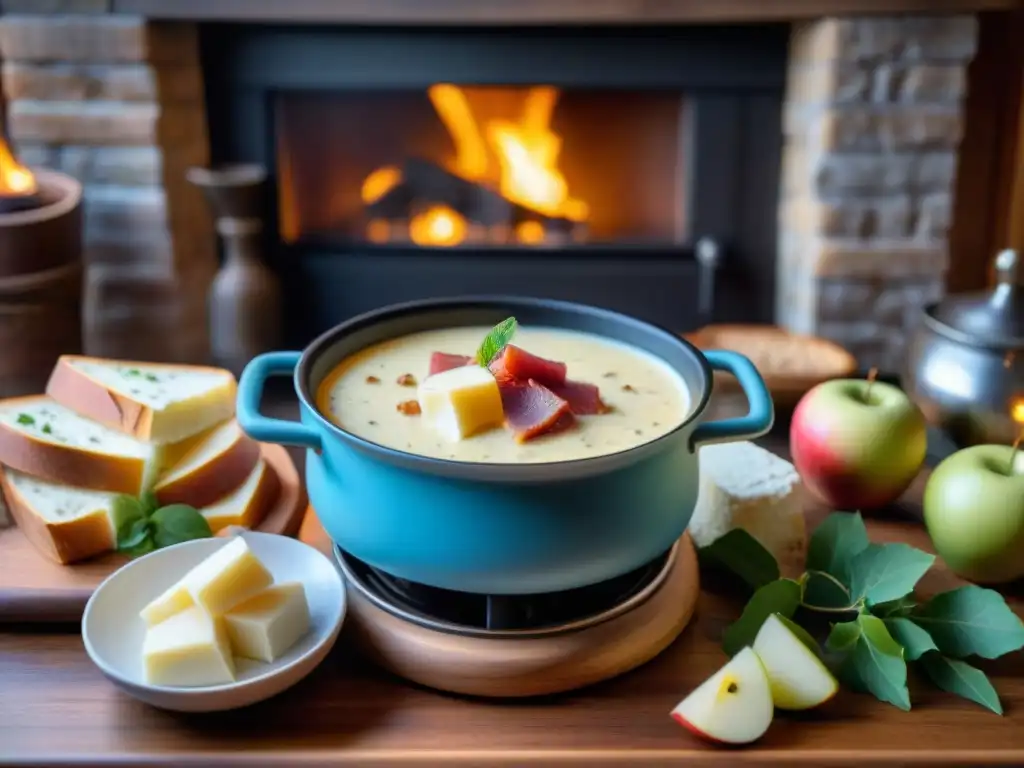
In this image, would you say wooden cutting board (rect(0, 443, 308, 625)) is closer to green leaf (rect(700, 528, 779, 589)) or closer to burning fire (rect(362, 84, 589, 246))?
green leaf (rect(700, 528, 779, 589))

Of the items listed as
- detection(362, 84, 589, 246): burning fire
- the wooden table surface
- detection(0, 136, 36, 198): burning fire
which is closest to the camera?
the wooden table surface

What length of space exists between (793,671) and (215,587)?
434 millimetres

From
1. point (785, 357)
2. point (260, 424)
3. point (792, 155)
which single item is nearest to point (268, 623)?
point (260, 424)

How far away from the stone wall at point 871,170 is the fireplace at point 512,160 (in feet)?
0.32

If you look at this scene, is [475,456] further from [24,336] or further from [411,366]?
[24,336]

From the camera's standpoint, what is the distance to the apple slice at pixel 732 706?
0.81 metres

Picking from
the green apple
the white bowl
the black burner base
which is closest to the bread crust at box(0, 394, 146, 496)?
the white bowl

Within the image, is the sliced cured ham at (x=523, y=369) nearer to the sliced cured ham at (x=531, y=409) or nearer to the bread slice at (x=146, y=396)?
the sliced cured ham at (x=531, y=409)

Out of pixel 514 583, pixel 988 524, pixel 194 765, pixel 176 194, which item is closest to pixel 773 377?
pixel 988 524

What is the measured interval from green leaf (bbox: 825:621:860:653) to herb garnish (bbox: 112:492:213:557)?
1.76 feet

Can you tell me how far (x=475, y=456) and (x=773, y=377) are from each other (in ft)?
1.97

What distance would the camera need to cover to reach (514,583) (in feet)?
2.75

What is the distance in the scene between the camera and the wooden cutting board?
95 centimetres

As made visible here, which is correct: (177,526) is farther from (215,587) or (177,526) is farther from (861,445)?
(861,445)
